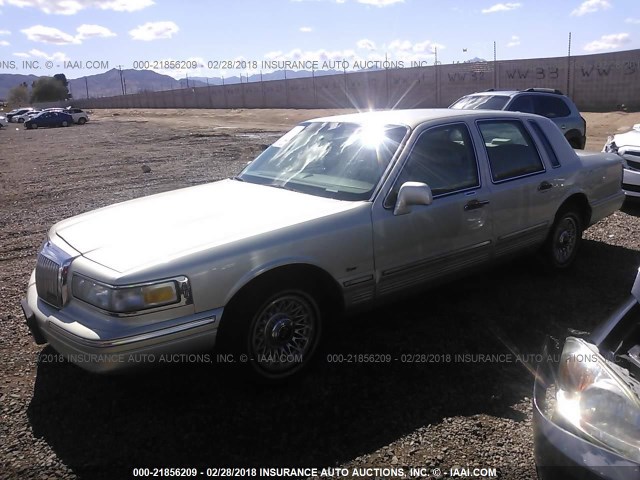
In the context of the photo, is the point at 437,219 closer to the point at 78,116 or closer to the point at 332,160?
the point at 332,160

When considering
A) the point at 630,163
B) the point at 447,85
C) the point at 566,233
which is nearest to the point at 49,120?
the point at 447,85

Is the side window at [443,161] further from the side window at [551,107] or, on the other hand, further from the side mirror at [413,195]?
the side window at [551,107]

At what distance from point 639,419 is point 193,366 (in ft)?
9.00

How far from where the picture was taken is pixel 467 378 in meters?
3.62

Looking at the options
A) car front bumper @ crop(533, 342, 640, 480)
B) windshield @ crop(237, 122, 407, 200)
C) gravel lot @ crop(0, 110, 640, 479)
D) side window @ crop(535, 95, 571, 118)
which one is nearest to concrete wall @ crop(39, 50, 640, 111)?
side window @ crop(535, 95, 571, 118)

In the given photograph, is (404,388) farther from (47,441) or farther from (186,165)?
(186,165)

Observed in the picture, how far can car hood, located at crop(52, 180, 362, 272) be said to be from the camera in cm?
314

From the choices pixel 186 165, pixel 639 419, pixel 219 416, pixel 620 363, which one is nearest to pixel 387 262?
pixel 219 416

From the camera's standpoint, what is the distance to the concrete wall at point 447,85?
29438 millimetres

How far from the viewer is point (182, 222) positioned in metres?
3.54

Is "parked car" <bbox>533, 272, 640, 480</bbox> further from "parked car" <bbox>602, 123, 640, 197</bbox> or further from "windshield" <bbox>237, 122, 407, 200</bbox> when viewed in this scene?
"parked car" <bbox>602, 123, 640, 197</bbox>

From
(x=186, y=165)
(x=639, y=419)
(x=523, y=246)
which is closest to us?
(x=639, y=419)

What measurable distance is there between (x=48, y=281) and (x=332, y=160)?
2.12 m

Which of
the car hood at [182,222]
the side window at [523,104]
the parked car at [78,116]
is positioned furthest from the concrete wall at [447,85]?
the car hood at [182,222]
